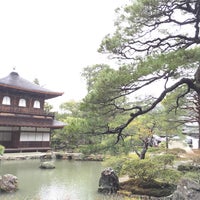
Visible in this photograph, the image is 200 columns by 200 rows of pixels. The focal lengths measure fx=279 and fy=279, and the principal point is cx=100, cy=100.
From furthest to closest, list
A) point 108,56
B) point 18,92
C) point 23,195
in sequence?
point 18,92
point 23,195
point 108,56

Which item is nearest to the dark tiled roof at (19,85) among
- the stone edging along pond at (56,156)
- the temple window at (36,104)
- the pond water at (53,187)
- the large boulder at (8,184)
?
the temple window at (36,104)

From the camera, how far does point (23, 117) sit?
20.6 meters

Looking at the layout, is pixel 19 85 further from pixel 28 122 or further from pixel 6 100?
pixel 28 122

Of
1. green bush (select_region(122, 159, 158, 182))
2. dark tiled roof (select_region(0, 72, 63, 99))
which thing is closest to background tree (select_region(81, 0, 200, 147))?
green bush (select_region(122, 159, 158, 182))

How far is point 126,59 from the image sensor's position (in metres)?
6.73

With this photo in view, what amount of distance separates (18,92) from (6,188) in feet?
44.2

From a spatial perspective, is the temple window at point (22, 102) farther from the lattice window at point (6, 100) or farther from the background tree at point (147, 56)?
the background tree at point (147, 56)

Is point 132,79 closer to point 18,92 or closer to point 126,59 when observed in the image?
point 126,59

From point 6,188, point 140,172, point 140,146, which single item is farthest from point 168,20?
point 140,146

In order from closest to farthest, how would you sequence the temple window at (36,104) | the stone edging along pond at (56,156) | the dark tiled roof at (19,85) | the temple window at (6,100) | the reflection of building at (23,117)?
the stone edging along pond at (56,156), the reflection of building at (23,117), the dark tiled roof at (19,85), the temple window at (6,100), the temple window at (36,104)

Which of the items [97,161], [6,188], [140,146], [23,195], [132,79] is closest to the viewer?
[132,79]

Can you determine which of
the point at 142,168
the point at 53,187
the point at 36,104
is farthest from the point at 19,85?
the point at 142,168

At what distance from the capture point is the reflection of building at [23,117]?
19.8 meters

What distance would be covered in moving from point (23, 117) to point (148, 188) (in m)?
14.3
